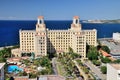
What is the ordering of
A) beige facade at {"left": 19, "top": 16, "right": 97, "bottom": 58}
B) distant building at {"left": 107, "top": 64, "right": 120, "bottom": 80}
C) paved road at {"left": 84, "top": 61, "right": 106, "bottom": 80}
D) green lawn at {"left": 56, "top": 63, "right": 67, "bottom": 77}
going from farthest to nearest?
beige facade at {"left": 19, "top": 16, "right": 97, "bottom": 58}
green lawn at {"left": 56, "top": 63, "right": 67, "bottom": 77}
paved road at {"left": 84, "top": 61, "right": 106, "bottom": 80}
distant building at {"left": 107, "top": 64, "right": 120, "bottom": 80}

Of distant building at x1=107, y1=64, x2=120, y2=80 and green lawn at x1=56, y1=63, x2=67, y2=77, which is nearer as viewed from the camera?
distant building at x1=107, y1=64, x2=120, y2=80

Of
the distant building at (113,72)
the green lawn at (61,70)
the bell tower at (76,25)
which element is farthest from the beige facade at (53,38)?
the distant building at (113,72)

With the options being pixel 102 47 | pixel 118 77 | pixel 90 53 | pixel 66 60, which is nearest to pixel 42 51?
pixel 66 60

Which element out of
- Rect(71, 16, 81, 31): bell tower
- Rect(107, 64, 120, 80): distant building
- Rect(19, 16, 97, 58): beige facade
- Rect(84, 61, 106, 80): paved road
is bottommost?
Rect(84, 61, 106, 80): paved road

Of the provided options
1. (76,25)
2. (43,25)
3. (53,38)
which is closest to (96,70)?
(76,25)

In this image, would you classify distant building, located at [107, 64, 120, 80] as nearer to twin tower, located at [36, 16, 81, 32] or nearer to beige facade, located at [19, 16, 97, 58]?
beige facade, located at [19, 16, 97, 58]

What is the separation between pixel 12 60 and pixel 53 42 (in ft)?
27.6

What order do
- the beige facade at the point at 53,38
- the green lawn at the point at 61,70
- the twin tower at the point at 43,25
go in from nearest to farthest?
the green lawn at the point at 61,70 → the twin tower at the point at 43,25 → the beige facade at the point at 53,38

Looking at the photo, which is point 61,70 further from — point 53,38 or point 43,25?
point 53,38

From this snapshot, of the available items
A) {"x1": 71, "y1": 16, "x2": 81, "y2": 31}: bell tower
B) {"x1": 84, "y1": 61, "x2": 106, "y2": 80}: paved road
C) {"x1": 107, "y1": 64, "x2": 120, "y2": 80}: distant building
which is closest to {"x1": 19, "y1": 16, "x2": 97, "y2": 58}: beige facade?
{"x1": 71, "y1": 16, "x2": 81, "y2": 31}: bell tower

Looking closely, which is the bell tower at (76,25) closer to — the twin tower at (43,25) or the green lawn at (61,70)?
the twin tower at (43,25)

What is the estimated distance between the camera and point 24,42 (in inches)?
1725

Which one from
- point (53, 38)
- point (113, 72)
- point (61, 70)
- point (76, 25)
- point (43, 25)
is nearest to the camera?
point (113, 72)

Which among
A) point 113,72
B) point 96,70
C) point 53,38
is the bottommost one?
point 96,70
